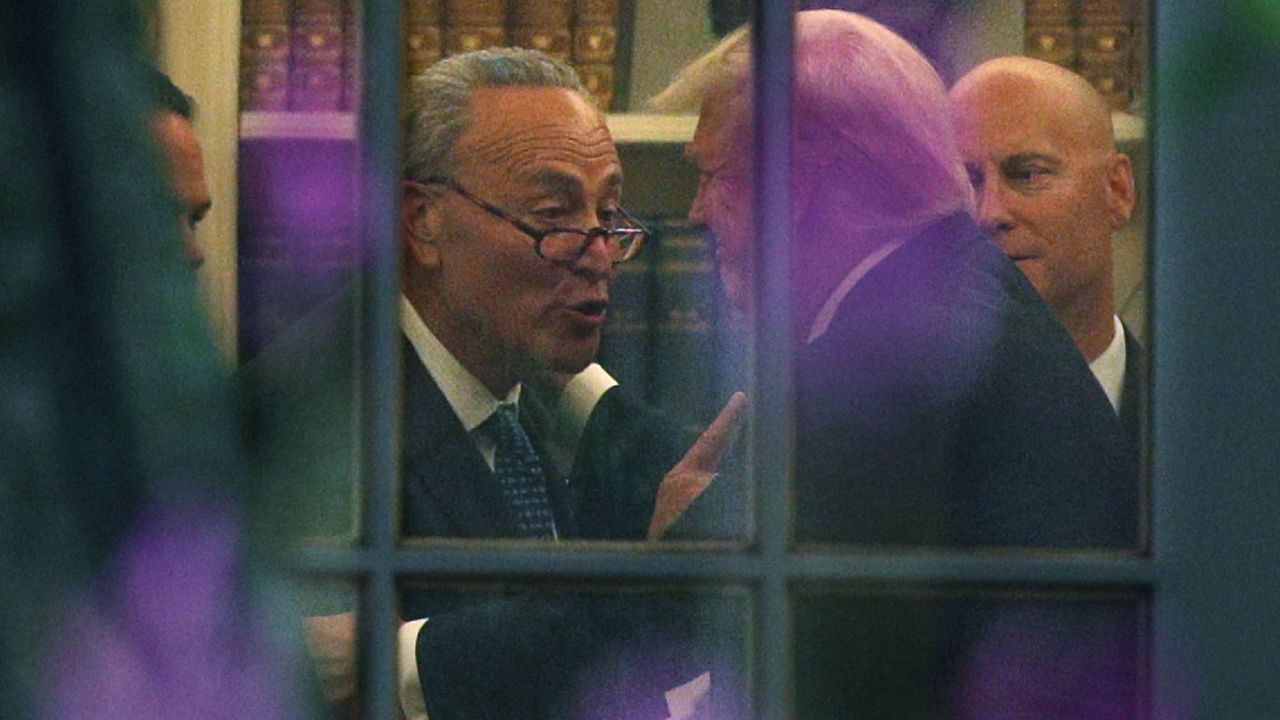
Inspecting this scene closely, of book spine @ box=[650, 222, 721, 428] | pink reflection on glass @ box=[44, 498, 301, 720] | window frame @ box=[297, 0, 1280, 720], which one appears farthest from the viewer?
book spine @ box=[650, 222, 721, 428]

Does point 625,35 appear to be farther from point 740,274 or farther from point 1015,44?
point 1015,44

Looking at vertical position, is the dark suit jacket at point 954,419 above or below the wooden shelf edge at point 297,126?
below

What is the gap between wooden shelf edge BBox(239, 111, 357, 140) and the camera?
171 cm

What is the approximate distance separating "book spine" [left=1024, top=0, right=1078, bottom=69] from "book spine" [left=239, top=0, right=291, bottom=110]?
66cm

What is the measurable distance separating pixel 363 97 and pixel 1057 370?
26.0 inches

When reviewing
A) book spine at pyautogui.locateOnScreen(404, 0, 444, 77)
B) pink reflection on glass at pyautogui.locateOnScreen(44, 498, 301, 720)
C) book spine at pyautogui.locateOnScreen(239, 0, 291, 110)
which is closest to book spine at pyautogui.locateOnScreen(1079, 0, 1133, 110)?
book spine at pyautogui.locateOnScreen(404, 0, 444, 77)

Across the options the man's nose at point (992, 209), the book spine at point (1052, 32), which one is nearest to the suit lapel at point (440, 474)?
the man's nose at point (992, 209)

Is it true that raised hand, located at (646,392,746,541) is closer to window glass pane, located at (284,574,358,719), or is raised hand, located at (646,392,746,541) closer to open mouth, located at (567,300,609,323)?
open mouth, located at (567,300,609,323)

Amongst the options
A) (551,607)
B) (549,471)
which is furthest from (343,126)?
(551,607)

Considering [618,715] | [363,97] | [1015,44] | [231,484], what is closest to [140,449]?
[231,484]

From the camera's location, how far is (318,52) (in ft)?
5.61

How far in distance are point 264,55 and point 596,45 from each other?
297 millimetres

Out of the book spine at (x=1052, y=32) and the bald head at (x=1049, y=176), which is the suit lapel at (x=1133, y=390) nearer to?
the bald head at (x=1049, y=176)

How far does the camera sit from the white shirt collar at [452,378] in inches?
67.9
